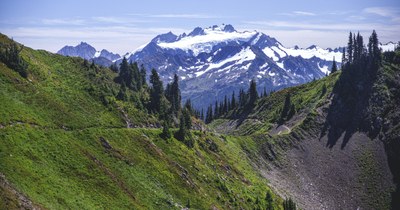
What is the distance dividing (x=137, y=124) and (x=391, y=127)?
342 feet

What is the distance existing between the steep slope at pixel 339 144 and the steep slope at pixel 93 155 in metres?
18.6

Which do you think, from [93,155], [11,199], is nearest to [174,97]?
[93,155]

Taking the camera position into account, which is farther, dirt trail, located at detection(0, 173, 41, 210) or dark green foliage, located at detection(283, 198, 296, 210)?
dark green foliage, located at detection(283, 198, 296, 210)

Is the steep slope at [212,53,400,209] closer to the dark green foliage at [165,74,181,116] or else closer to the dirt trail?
the dark green foliage at [165,74,181,116]

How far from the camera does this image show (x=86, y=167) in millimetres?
81062

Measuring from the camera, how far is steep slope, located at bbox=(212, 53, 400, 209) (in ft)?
458

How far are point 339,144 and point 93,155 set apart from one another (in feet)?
353

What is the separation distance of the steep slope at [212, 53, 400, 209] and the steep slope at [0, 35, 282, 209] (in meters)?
18.6

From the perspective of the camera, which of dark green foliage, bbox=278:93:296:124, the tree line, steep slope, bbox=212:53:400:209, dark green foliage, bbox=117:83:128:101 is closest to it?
the tree line

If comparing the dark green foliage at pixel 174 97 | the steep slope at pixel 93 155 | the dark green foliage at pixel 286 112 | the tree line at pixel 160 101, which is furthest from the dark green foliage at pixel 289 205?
the dark green foliage at pixel 286 112

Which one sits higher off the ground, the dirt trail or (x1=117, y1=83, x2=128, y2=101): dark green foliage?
(x1=117, y1=83, x2=128, y2=101): dark green foliage

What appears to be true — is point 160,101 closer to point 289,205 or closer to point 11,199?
point 289,205

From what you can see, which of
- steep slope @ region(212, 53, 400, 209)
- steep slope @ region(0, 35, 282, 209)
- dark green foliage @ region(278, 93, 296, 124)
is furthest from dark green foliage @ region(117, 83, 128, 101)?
dark green foliage @ region(278, 93, 296, 124)

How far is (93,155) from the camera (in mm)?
86625
